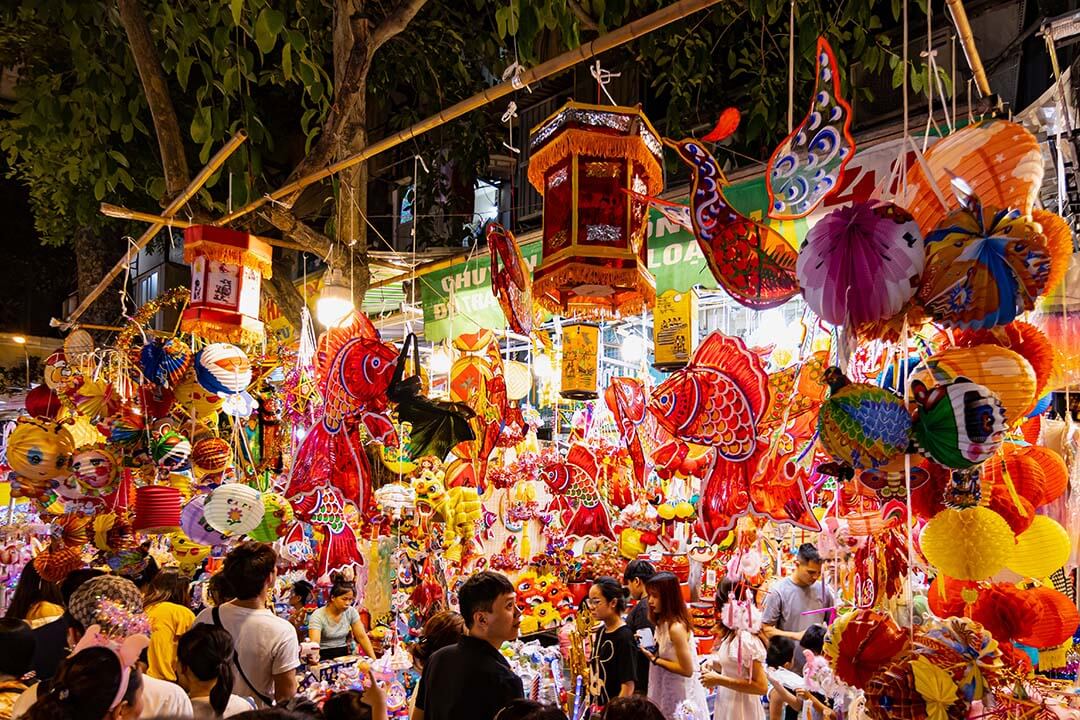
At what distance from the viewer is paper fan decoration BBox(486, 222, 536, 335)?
302cm

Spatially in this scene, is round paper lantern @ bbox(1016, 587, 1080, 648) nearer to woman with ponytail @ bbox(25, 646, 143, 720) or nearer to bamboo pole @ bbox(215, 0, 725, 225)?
bamboo pole @ bbox(215, 0, 725, 225)

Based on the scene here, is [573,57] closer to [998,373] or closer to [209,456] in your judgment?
[998,373]

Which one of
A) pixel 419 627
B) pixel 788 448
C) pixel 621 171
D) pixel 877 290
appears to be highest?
pixel 621 171

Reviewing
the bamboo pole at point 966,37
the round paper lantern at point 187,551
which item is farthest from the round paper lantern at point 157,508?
the bamboo pole at point 966,37

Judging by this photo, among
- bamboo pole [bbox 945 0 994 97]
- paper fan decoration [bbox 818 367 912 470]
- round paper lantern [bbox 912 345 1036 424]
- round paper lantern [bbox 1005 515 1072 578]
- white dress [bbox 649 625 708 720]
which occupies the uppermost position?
bamboo pole [bbox 945 0 994 97]

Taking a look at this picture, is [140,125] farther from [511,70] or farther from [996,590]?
[996,590]

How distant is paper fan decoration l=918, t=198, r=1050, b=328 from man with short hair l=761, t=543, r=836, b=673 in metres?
2.77

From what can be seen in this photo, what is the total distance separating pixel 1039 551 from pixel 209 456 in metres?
3.17

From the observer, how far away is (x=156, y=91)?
3.79 metres

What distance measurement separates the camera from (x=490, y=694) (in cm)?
211

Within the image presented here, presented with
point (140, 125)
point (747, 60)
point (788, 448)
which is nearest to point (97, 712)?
point (788, 448)

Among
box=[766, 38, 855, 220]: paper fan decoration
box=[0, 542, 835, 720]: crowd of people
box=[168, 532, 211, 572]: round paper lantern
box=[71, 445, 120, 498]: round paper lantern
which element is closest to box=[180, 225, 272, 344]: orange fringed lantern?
box=[71, 445, 120, 498]: round paper lantern

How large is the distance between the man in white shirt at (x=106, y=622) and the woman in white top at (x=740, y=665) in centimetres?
198

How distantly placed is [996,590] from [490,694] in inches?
49.6
